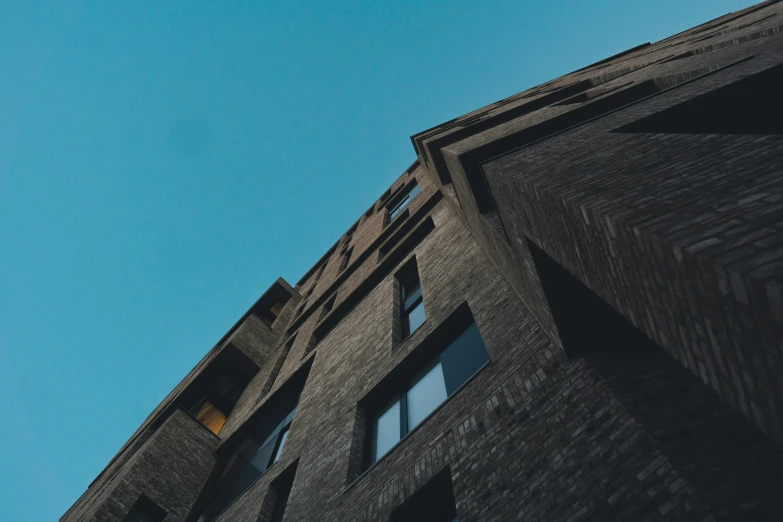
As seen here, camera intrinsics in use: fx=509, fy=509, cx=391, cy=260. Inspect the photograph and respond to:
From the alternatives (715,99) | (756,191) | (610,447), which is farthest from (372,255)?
(756,191)

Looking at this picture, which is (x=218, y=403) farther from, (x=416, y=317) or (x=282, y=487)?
(x=416, y=317)

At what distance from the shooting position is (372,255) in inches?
705

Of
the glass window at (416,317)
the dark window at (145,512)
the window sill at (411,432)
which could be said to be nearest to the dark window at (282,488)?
the window sill at (411,432)

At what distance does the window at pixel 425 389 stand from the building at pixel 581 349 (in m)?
0.04

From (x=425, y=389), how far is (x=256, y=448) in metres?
6.66

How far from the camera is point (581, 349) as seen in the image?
4836 millimetres

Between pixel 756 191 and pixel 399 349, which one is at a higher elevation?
pixel 399 349

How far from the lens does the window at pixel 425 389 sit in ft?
23.0

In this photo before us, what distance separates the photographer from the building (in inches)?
96.0

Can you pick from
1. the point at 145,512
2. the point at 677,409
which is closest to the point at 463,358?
the point at 677,409

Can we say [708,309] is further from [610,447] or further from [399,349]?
[399,349]

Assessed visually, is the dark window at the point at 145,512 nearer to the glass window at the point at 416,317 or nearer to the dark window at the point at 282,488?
the dark window at the point at 282,488

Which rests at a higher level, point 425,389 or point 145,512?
point 425,389

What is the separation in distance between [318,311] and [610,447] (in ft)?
49.5
